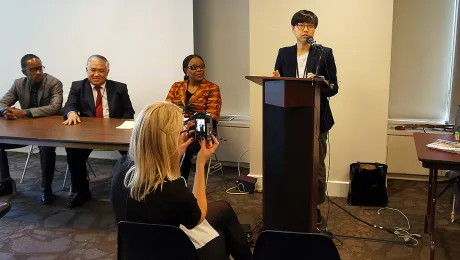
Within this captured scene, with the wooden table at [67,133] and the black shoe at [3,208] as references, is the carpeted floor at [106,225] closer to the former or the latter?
the wooden table at [67,133]

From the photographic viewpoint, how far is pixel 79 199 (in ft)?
12.6

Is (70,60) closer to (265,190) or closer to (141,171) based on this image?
(265,190)

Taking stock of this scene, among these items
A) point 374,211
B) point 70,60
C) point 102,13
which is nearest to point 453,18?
point 374,211

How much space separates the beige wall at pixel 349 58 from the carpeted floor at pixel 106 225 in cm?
54

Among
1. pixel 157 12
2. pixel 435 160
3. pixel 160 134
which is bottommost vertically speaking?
pixel 435 160

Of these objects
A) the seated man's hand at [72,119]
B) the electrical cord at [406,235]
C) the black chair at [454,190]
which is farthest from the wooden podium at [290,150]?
the seated man's hand at [72,119]

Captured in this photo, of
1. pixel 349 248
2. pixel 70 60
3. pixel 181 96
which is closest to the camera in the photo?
pixel 349 248

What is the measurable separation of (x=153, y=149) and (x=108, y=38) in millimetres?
3628

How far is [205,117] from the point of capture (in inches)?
83.0

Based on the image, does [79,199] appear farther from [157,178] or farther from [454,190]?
[454,190]

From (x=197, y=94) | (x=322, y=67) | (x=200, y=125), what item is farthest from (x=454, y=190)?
(x=200, y=125)

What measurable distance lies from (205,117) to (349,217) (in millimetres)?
1955

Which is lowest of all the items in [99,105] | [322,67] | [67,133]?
[67,133]

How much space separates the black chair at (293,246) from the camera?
4.56 feet
